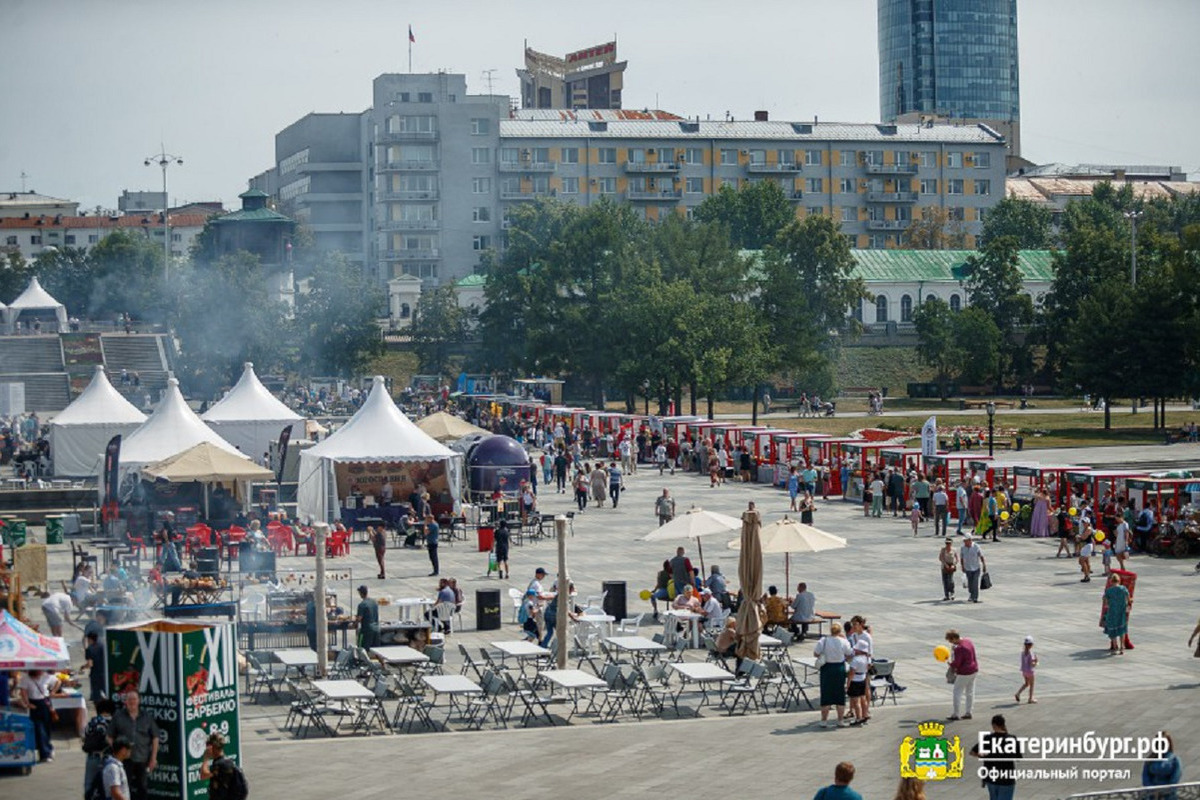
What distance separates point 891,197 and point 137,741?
447ft

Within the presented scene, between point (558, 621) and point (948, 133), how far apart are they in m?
133

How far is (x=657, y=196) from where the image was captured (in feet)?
465

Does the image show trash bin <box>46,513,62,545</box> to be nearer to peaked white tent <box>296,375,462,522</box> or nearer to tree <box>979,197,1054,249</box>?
peaked white tent <box>296,375,462,522</box>

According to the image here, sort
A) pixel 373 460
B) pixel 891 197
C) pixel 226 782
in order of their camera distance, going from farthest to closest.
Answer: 1. pixel 891 197
2. pixel 373 460
3. pixel 226 782

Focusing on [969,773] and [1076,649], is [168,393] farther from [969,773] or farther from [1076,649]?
[969,773]

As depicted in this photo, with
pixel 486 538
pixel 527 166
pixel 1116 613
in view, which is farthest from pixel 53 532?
pixel 527 166

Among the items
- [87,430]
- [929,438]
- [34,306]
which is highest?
[34,306]

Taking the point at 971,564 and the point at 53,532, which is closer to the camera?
the point at 971,564

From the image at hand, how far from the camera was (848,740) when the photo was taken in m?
20.8

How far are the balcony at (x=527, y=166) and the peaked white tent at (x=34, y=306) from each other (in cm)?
3998
